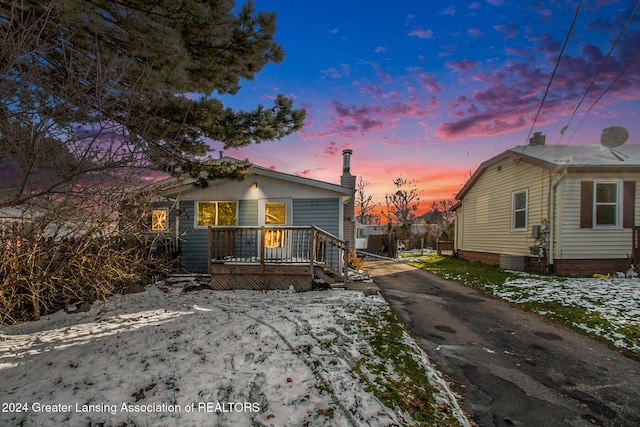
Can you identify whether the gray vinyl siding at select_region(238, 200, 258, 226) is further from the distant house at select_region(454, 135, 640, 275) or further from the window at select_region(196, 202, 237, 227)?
the distant house at select_region(454, 135, 640, 275)

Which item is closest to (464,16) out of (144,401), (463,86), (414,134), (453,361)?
(463,86)

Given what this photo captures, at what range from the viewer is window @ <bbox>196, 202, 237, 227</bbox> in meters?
10.4

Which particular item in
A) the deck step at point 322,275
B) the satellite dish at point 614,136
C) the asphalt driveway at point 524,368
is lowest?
the asphalt driveway at point 524,368

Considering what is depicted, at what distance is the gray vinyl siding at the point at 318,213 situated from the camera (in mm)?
9922

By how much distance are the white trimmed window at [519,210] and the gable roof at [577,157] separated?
1414mm

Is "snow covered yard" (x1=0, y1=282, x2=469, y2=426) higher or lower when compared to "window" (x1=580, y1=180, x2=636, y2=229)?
lower

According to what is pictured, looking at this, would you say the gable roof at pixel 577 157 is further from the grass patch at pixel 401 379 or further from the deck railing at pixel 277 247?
the grass patch at pixel 401 379

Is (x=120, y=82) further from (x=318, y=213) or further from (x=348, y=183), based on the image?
(x=348, y=183)

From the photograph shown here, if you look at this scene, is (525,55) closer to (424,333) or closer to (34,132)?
(424,333)

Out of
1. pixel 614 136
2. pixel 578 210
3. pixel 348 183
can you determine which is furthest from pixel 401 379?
pixel 614 136

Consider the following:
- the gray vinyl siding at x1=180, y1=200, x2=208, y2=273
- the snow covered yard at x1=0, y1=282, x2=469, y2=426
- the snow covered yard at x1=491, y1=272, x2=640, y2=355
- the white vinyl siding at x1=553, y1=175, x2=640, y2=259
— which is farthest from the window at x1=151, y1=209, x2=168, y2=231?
the white vinyl siding at x1=553, y1=175, x2=640, y2=259

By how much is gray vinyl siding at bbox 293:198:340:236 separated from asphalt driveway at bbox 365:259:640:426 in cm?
Answer: 418

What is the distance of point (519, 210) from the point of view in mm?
11188

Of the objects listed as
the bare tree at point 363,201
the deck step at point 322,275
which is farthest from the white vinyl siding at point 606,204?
the bare tree at point 363,201
